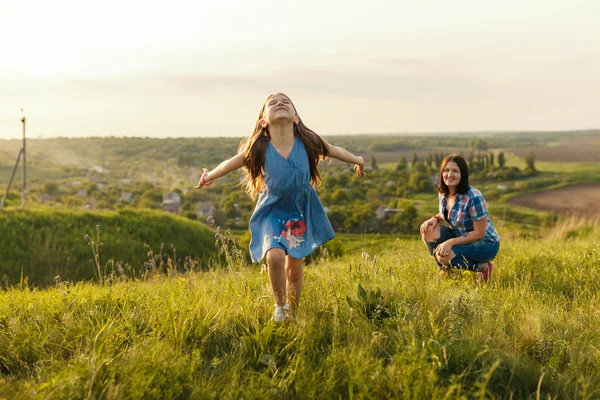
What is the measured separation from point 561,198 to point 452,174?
61.0 metres

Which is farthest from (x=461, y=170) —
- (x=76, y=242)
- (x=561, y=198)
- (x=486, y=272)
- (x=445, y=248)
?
(x=561, y=198)

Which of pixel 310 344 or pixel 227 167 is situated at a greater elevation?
pixel 227 167

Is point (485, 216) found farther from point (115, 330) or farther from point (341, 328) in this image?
point (115, 330)

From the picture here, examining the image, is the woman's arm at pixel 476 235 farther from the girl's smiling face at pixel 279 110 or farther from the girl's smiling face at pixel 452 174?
the girl's smiling face at pixel 279 110

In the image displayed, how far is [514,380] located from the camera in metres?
2.76

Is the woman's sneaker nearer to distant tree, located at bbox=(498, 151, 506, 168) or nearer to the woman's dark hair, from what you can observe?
the woman's dark hair

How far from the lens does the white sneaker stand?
11.5 ft

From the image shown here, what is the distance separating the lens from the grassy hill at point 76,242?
1218cm

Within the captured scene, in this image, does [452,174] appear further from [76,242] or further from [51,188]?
[51,188]

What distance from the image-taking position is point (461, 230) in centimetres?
→ 496

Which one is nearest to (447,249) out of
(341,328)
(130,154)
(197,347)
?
(341,328)

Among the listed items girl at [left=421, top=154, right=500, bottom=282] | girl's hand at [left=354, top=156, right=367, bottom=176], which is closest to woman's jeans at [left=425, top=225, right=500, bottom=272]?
girl at [left=421, top=154, right=500, bottom=282]

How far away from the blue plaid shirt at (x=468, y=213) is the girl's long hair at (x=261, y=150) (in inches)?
64.7

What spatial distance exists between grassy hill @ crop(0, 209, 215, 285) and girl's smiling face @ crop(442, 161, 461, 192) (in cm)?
742
